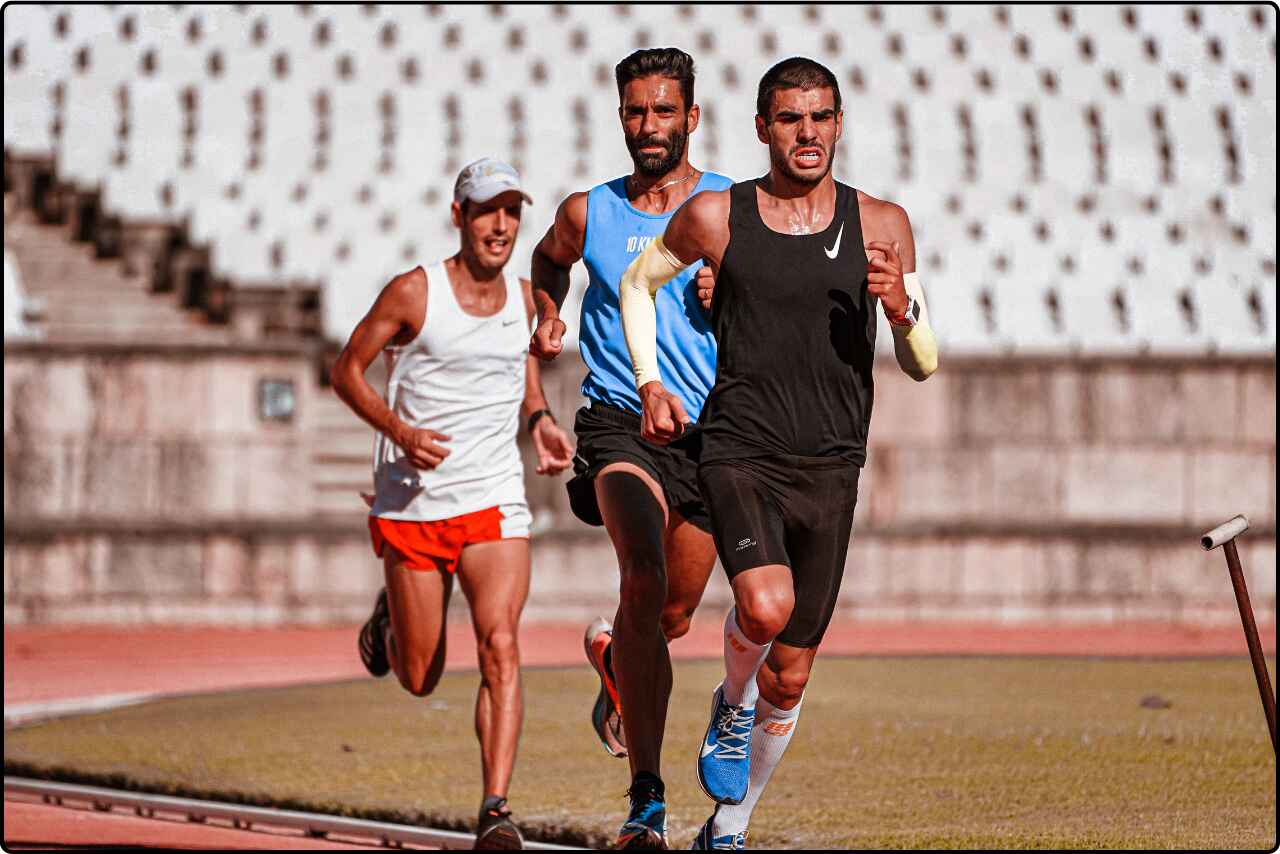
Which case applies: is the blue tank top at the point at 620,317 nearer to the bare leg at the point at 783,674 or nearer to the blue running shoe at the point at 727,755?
the bare leg at the point at 783,674

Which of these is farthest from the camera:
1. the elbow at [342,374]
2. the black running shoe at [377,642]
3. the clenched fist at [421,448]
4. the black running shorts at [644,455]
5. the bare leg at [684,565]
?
the black running shoe at [377,642]

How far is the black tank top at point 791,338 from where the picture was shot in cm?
628

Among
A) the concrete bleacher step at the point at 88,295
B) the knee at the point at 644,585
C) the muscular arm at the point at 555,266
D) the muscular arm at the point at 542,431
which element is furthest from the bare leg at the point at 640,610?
the concrete bleacher step at the point at 88,295

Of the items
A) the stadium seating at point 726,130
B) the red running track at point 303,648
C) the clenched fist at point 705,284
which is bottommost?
the red running track at point 303,648

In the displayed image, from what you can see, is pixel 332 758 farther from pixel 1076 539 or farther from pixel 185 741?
pixel 1076 539

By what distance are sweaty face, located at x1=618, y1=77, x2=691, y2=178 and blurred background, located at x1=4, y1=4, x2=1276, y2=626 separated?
1209 centimetres

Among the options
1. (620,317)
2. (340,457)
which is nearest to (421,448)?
(620,317)

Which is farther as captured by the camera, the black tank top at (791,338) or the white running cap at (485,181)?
the white running cap at (485,181)

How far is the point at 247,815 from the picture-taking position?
827cm

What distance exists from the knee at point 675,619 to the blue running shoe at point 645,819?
0.85 metres

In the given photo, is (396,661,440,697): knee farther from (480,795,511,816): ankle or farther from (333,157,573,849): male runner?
(480,795,511,816): ankle

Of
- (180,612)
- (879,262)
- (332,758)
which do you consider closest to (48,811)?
(332,758)

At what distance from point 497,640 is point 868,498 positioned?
13.1m

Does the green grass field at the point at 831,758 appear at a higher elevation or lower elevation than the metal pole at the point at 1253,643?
lower
